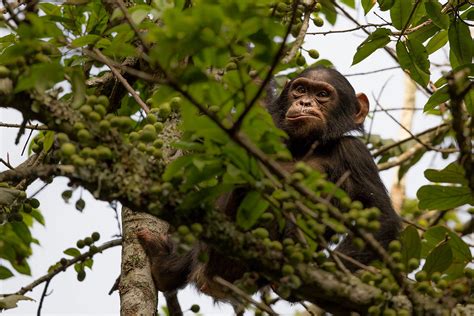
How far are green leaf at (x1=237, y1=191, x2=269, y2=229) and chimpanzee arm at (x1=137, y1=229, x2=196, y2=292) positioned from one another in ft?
6.69

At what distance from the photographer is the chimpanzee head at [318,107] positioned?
5.57 meters

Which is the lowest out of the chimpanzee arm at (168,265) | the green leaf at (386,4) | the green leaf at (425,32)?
the chimpanzee arm at (168,265)

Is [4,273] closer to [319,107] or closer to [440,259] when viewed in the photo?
[319,107]

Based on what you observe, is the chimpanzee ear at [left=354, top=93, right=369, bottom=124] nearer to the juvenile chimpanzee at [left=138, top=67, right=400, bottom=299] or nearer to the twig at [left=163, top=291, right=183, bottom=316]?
the juvenile chimpanzee at [left=138, top=67, right=400, bottom=299]

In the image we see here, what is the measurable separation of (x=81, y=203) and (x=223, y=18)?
3.49 feet

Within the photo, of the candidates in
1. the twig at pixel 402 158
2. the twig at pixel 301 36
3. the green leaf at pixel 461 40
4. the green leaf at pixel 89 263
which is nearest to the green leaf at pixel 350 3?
the twig at pixel 301 36

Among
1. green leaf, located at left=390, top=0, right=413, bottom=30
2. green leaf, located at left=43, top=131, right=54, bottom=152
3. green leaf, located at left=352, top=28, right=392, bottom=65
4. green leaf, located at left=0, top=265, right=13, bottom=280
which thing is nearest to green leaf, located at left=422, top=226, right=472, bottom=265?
green leaf, located at left=352, top=28, right=392, bottom=65

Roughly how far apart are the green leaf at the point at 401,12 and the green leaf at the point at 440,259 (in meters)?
1.55

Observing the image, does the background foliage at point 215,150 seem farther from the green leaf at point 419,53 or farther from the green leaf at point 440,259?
the green leaf at point 419,53

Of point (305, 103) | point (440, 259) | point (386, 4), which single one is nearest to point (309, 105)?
point (305, 103)

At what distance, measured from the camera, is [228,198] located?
4.89 meters

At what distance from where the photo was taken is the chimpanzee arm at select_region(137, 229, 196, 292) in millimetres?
5230

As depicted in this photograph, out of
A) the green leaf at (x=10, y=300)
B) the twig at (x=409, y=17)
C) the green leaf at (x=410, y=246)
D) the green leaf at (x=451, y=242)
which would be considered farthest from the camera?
the twig at (x=409, y=17)

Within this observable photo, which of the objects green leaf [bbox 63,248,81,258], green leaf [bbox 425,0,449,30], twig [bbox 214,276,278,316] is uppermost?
green leaf [bbox 425,0,449,30]
